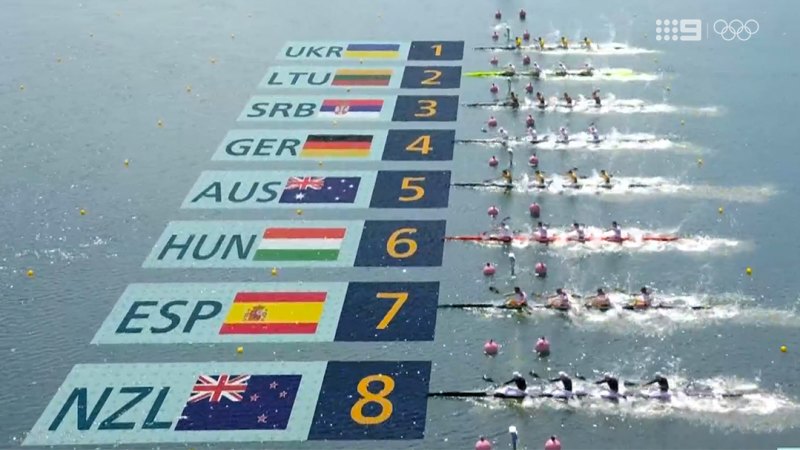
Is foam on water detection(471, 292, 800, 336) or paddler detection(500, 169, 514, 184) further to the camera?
paddler detection(500, 169, 514, 184)

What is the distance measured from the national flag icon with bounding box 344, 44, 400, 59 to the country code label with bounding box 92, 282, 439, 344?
25.4 meters

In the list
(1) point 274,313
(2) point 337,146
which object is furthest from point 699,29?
(1) point 274,313

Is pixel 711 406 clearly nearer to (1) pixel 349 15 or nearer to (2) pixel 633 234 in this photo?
(2) pixel 633 234

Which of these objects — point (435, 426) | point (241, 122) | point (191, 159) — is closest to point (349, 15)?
point (241, 122)

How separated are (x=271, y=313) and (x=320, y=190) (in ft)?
32.6

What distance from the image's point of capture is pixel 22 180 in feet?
153

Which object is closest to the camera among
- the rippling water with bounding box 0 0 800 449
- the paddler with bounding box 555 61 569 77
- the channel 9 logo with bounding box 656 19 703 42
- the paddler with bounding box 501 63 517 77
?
the rippling water with bounding box 0 0 800 449

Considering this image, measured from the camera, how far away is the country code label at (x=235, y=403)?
30.2 meters

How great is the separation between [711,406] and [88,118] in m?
35.5

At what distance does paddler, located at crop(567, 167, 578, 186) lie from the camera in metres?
44.4

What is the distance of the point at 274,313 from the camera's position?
119 ft
